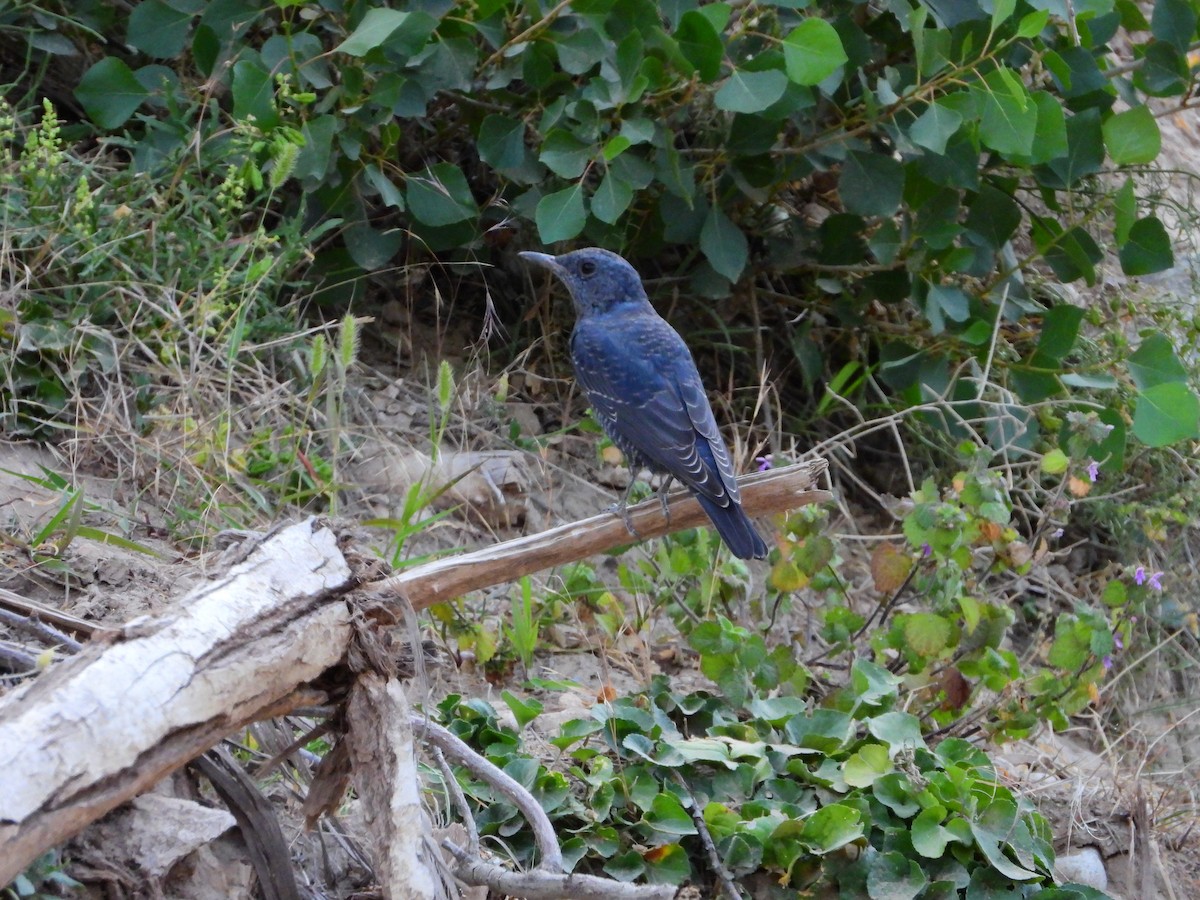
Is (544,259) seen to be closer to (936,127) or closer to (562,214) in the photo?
(562,214)

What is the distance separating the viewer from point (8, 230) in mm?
3621

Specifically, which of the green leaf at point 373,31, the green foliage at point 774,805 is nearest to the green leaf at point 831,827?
the green foliage at point 774,805

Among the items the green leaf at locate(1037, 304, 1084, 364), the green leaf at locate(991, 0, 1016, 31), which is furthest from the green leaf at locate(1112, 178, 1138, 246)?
the green leaf at locate(991, 0, 1016, 31)

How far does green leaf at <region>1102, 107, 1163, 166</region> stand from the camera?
4.26 meters

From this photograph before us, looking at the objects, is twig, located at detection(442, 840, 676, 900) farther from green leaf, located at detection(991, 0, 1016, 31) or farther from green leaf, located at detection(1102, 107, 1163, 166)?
green leaf, located at detection(1102, 107, 1163, 166)

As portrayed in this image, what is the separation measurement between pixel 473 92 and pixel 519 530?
1494 mm

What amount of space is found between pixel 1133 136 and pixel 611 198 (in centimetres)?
180

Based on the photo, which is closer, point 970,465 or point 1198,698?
point 970,465

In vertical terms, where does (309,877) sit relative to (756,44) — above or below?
below

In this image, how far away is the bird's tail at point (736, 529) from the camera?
10.8 feet

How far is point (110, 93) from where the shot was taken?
408 centimetres

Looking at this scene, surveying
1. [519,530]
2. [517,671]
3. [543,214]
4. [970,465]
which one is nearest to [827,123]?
[543,214]

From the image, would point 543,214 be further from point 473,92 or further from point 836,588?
point 836,588

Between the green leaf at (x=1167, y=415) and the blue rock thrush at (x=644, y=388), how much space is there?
4.54ft
